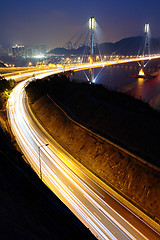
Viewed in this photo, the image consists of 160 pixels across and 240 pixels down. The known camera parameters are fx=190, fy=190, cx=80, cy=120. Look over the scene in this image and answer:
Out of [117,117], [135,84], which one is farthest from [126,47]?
[117,117]

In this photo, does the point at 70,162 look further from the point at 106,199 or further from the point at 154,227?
the point at 154,227

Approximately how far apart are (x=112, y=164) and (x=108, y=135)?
112 inches

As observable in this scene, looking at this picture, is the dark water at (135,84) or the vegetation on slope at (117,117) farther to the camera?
the dark water at (135,84)

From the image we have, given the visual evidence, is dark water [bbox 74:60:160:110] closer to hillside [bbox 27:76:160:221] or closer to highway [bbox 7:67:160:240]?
hillside [bbox 27:76:160:221]

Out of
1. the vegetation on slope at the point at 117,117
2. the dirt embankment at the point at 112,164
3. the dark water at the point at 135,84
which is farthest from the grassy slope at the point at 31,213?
the dark water at the point at 135,84

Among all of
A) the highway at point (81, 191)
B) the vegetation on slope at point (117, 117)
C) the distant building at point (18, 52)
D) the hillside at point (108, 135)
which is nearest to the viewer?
the highway at point (81, 191)

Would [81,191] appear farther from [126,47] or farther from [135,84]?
[126,47]

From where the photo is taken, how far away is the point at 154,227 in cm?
791

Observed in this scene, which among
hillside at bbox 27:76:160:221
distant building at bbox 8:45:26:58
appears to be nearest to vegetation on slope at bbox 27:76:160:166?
hillside at bbox 27:76:160:221

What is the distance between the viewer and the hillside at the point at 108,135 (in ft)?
30.6

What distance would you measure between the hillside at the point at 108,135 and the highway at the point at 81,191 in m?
0.68

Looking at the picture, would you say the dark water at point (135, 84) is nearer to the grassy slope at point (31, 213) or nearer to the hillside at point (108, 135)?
the hillside at point (108, 135)

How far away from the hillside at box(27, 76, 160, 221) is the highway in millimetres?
685

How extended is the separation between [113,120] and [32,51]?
118m
